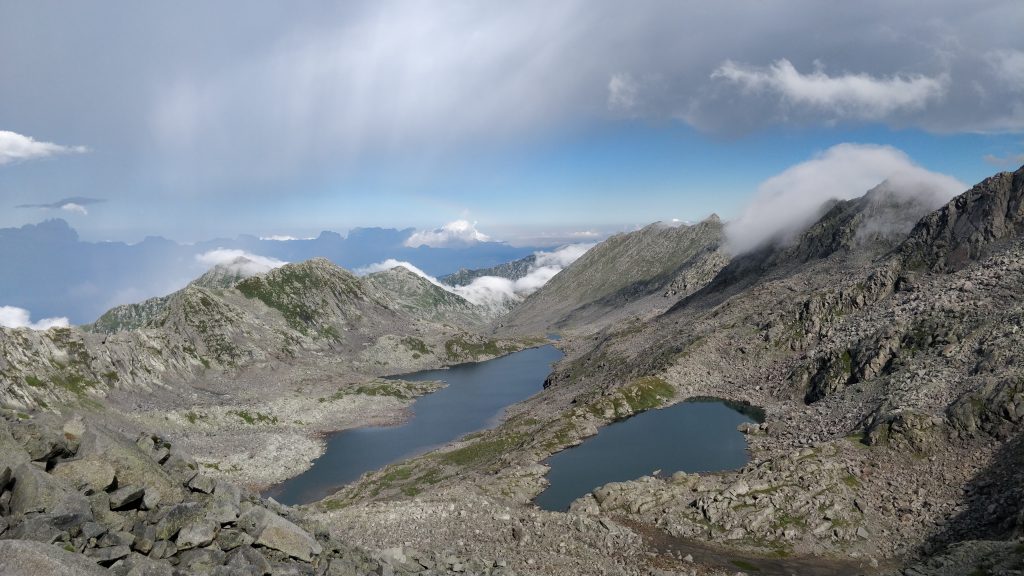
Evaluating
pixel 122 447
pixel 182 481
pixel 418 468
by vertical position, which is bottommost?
pixel 418 468

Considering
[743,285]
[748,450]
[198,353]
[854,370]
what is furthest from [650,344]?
[198,353]

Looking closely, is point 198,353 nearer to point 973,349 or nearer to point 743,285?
point 743,285

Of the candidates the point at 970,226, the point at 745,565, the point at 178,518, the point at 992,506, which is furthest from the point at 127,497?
the point at 970,226

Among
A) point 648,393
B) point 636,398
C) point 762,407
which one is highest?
point 648,393

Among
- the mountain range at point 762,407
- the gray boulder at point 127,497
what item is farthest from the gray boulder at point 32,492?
the gray boulder at point 127,497

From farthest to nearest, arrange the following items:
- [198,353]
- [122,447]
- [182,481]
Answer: [198,353], [182,481], [122,447]

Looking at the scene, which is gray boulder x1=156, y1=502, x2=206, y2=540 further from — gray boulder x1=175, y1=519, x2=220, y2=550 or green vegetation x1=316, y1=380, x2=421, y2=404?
green vegetation x1=316, y1=380, x2=421, y2=404

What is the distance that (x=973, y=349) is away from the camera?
79750 mm

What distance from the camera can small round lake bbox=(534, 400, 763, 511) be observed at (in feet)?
255

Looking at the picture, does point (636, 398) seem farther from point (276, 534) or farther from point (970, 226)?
point (276, 534)

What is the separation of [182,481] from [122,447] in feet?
9.38

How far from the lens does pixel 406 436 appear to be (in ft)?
448

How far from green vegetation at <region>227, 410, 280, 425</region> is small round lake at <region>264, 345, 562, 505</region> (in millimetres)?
17695

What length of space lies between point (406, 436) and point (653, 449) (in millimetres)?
68577
